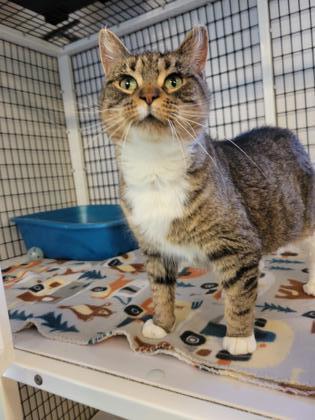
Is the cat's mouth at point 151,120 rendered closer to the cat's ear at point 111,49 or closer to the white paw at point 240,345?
the cat's ear at point 111,49

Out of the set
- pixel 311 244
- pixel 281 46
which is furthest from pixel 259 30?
pixel 311 244

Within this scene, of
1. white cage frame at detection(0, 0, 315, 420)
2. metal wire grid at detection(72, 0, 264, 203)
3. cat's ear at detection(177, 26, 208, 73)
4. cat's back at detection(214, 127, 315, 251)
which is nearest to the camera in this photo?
white cage frame at detection(0, 0, 315, 420)

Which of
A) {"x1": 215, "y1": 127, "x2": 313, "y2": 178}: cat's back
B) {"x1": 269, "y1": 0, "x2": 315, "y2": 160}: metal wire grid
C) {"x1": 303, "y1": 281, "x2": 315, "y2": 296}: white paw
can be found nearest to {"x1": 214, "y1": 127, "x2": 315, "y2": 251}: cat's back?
{"x1": 215, "y1": 127, "x2": 313, "y2": 178}: cat's back

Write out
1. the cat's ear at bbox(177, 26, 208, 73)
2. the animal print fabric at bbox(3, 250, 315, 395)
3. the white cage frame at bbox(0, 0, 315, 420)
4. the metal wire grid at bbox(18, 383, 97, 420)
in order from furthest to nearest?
1. the metal wire grid at bbox(18, 383, 97, 420)
2. the cat's ear at bbox(177, 26, 208, 73)
3. the animal print fabric at bbox(3, 250, 315, 395)
4. the white cage frame at bbox(0, 0, 315, 420)

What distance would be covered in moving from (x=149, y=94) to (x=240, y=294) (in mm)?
434

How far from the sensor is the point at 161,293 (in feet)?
2.68

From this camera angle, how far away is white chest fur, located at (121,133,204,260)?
0.69m

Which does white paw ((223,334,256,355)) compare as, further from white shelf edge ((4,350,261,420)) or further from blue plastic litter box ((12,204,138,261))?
blue plastic litter box ((12,204,138,261))

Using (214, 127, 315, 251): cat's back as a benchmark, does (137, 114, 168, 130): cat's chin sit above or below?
above

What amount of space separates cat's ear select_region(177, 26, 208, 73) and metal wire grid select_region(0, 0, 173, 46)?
818 millimetres

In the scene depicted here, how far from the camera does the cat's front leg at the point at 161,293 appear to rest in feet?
2.57

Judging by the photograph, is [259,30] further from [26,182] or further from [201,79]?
[26,182]

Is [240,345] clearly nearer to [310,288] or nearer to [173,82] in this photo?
[310,288]

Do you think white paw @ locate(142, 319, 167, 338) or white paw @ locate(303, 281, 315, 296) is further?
white paw @ locate(303, 281, 315, 296)
